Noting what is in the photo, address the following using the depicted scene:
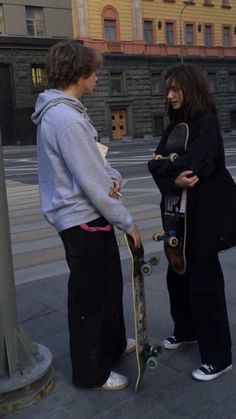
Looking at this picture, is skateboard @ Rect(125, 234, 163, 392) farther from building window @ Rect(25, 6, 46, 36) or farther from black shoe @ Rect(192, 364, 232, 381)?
building window @ Rect(25, 6, 46, 36)

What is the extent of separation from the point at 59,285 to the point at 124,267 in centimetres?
80

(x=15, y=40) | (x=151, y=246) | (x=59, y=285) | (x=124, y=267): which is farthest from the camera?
(x=15, y=40)

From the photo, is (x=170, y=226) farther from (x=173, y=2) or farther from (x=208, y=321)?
(x=173, y=2)

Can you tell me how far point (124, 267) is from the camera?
5422 millimetres

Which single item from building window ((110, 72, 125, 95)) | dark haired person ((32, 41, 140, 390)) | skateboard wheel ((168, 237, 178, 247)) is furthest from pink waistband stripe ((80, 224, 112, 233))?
building window ((110, 72, 125, 95))

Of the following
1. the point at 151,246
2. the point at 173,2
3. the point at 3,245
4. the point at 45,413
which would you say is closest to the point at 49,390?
Answer: the point at 45,413

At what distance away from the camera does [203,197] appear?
115 inches

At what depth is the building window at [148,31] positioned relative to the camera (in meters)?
40.6

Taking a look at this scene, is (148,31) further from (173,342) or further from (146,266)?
(146,266)

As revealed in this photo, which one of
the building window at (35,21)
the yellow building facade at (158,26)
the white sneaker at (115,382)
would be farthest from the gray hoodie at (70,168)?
the building window at (35,21)

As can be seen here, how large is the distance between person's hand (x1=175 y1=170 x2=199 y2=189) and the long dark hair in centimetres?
35

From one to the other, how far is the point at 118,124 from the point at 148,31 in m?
7.81

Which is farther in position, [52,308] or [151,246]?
[151,246]

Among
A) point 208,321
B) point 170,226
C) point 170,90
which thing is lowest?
point 208,321
